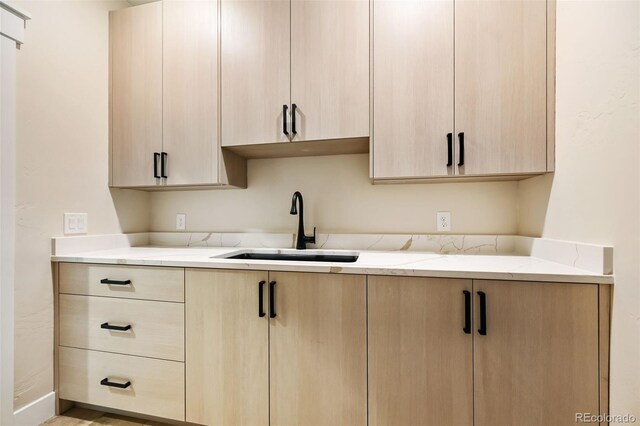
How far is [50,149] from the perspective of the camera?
1.60 metres

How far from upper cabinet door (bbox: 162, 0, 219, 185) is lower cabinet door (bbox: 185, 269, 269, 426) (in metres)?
0.69

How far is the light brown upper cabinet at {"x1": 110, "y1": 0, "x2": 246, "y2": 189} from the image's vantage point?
5.77 feet

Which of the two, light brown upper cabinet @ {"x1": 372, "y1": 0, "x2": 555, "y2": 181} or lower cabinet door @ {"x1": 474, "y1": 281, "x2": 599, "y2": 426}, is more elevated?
light brown upper cabinet @ {"x1": 372, "y1": 0, "x2": 555, "y2": 181}

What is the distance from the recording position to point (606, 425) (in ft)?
3.54

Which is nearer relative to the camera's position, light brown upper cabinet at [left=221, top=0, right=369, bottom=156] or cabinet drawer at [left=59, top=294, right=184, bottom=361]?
cabinet drawer at [left=59, top=294, right=184, bottom=361]

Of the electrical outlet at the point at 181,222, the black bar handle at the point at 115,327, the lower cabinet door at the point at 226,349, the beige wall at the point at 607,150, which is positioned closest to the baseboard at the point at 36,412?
the black bar handle at the point at 115,327

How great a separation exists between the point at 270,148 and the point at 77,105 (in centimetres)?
112

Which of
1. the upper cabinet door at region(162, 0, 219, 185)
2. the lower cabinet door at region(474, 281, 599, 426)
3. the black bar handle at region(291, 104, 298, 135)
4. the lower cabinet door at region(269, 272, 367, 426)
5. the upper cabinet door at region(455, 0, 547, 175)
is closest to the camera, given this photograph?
the lower cabinet door at region(474, 281, 599, 426)

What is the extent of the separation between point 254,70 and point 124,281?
129 cm

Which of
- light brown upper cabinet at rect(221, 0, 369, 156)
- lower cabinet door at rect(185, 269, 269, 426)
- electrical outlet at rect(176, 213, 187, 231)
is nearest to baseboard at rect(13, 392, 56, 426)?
lower cabinet door at rect(185, 269, 269, 426)

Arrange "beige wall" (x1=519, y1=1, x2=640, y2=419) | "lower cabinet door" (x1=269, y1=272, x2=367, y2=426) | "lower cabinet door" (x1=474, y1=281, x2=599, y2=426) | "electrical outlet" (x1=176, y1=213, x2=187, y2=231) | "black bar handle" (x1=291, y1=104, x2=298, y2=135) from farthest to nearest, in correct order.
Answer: "electrical outlet" (x1=176, y1=213, x2=187, y2=231)
"black bar handle" (x1=291, y1=104, x2=298, y2=135)
"lower cabinet door" (x1=269, y1=272, x2=367, y2=426)
"lower cabinet door" (x1=474, y1=281, x2=599, y2=426)
"beige wall" (x1=519, y1=1, x2=640, y2=419)

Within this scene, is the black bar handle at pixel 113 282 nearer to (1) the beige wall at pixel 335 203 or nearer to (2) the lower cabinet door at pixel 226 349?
(2) the lower cabinet door at pixel 226 349

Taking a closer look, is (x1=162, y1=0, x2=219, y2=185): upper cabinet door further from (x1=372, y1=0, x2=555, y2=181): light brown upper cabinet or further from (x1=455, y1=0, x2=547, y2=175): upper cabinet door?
(x1=455, y1=0, x2=547, y2=175): upper cabinet door

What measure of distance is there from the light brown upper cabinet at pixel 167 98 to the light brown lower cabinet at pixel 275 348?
72 centimetres
